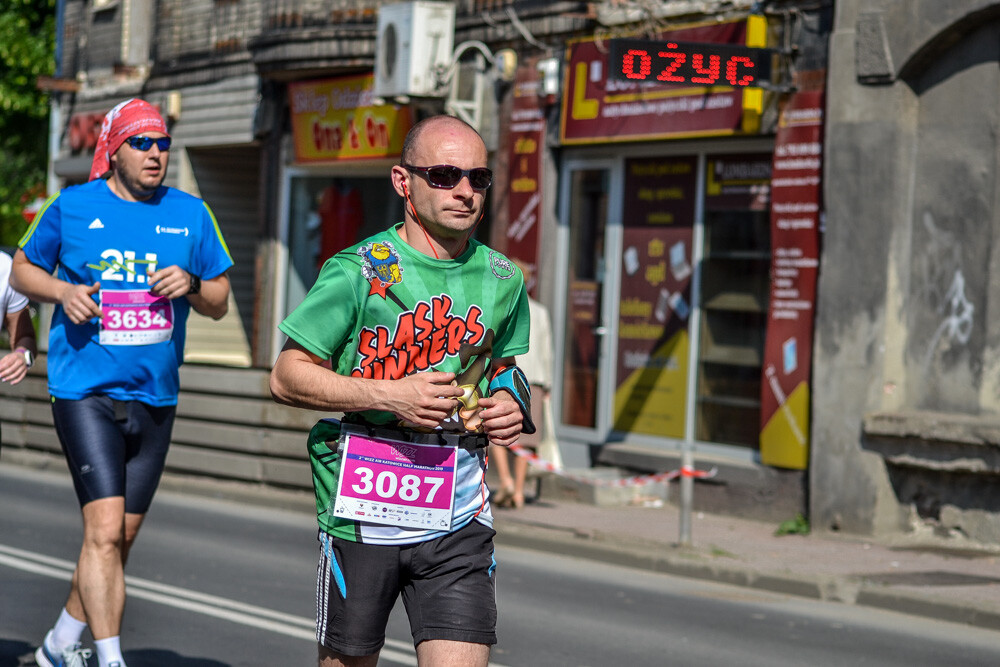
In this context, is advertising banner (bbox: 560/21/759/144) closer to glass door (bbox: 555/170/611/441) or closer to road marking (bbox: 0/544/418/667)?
glass door (bbox: 555/170/611/441)

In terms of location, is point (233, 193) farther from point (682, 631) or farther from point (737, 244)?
point (682, 631)

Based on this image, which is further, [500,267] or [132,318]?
[132,318]

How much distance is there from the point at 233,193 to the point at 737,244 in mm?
10906

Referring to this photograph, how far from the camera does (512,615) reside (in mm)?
8414

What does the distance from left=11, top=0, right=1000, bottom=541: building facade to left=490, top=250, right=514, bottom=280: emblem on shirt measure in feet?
25.1

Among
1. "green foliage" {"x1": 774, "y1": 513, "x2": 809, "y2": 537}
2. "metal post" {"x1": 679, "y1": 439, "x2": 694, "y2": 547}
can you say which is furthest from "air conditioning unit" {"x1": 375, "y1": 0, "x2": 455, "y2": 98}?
"metal post" {"x1": 679, "y1": 439, "x2": 694, "y2": 547}

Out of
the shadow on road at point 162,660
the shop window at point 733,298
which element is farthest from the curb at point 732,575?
the shadow on road at point 162,660

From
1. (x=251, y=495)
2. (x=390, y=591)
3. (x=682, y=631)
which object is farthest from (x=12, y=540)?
(x=390, y=591)

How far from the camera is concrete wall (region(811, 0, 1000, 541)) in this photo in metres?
11.6

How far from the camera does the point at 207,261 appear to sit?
19.5 feet

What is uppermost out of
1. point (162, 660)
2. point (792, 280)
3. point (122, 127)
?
point (792, 280)

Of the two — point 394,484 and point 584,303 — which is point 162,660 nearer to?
point 394,484

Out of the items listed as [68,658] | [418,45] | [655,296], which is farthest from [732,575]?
[418,45]

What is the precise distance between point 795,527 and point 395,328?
8.87 m
